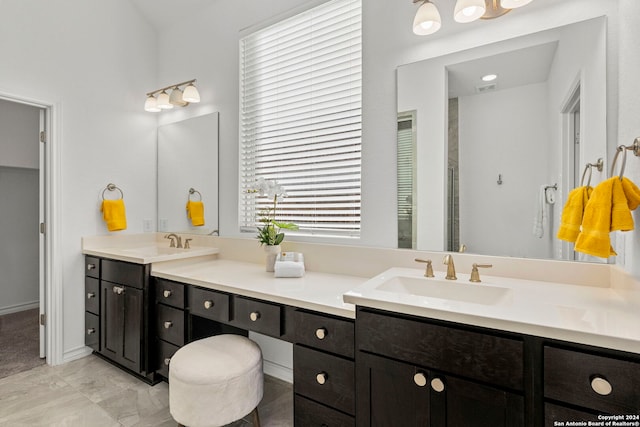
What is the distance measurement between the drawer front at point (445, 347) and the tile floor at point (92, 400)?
3.51 ft

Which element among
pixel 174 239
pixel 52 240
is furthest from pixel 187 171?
pixel 52 240

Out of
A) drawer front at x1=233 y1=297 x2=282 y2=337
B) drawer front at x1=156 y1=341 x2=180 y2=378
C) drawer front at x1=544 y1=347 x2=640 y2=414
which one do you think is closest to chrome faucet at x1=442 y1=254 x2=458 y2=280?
drawer front at x1=544 y1=347 x2=640 y2=414

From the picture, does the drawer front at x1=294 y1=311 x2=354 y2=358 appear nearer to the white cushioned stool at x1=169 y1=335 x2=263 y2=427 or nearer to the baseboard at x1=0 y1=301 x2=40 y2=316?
the white cushioned stool at x1=169 y1=335 x2=263 y2=427

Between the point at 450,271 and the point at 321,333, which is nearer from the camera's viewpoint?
the point at 321,333

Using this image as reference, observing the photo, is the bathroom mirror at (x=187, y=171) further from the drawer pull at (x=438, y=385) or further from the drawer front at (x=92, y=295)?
the drawer pull at (x=438, y=385)

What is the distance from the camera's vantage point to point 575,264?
4.66ft

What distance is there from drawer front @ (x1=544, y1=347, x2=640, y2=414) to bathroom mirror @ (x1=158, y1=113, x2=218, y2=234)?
2.35 metres

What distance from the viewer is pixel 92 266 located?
2.61 m

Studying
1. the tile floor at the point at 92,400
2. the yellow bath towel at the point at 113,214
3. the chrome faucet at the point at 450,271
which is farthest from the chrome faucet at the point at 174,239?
the chrome faucet at the point at 450,271

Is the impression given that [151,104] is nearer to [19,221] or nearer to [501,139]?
[19,221]

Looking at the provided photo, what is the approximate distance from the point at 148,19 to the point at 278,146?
6.49 ft

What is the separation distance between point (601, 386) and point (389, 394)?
62cm

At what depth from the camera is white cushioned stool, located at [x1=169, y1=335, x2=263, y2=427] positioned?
4.89 feet

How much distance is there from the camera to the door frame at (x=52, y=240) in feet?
8.20
